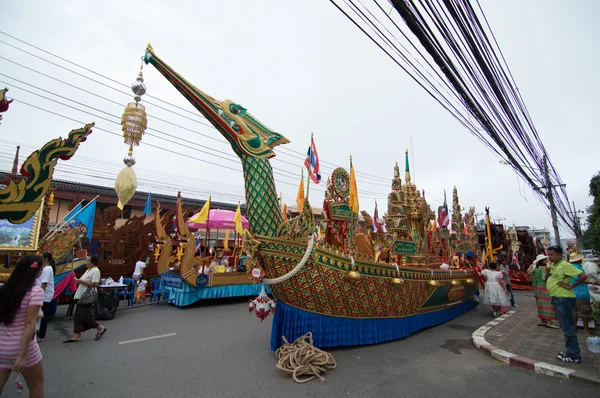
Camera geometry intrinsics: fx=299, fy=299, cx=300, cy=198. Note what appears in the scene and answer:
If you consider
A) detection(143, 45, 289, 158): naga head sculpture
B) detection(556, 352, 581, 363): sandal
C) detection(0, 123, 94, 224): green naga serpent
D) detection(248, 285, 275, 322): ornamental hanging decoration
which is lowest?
detection(556, 352, 581, 363): sandal

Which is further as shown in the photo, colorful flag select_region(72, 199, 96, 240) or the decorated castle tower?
colorful flag select_region(72, 199, 96, 240)

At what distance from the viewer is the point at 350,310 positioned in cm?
437

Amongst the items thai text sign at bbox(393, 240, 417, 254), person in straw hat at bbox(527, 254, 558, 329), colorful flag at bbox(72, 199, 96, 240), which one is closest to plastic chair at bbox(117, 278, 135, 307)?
colorful flag at bbox(72, 199, 96, 240)

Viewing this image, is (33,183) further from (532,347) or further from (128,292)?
(128,292)

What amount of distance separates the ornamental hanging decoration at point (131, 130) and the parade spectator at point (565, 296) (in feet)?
18.1

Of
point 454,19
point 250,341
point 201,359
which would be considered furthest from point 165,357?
point 454,19

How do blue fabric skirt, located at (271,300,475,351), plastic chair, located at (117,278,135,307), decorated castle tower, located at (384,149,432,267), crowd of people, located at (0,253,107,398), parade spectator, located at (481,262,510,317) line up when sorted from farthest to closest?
1. plastic chair, located at (117,278,135,307)
2. parade spectator, located at (481,262,510,317)
3. decorated castle tower, located at (384,149,432,267)
4. blue fabric skirt, located at (271,300,475,351)
5. crowd of people, located at (0,253,107,398)

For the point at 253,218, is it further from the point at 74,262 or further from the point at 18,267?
the point at 74,262

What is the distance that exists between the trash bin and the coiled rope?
15.8 ft

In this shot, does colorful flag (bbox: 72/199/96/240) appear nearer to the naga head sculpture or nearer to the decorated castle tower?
the naga head sculpture

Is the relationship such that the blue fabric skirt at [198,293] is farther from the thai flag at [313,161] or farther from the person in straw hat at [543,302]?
the person in straw hat at [543,302]

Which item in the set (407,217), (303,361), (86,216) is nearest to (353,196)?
(407,217)

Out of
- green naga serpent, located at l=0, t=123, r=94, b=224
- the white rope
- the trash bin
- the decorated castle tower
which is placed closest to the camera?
green naga serpent, located at l=0, t=123, r=94, b=224

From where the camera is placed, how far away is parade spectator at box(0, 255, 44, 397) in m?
2.16
